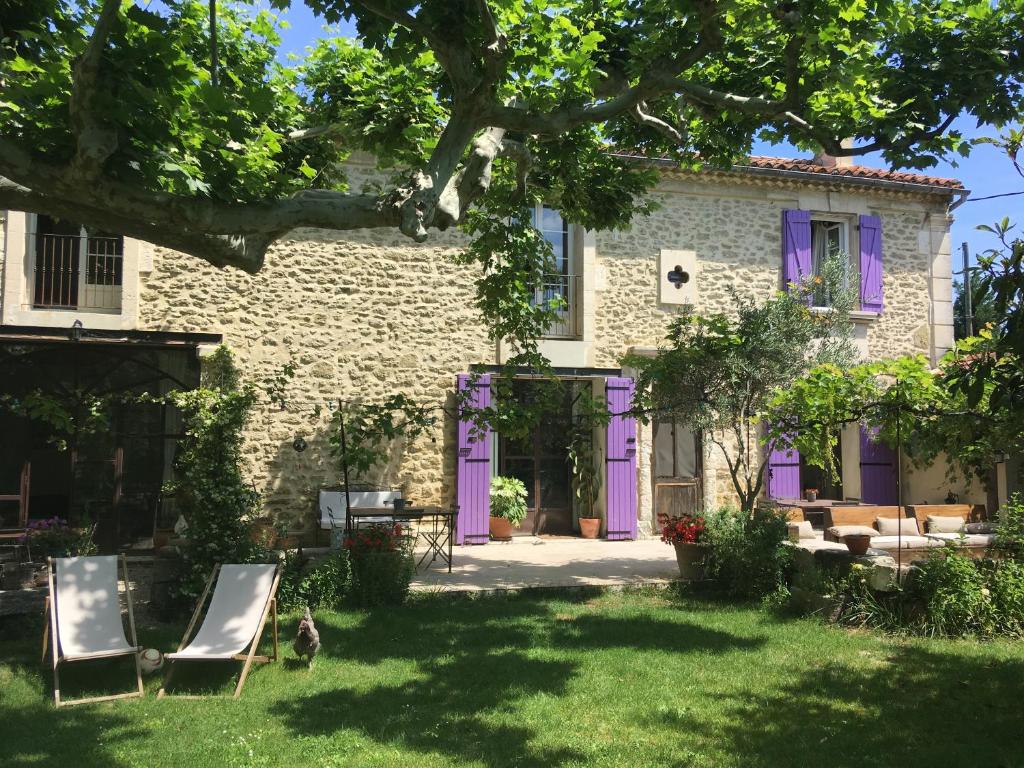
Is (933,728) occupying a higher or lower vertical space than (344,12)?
lower

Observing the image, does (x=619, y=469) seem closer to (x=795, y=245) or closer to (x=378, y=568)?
(x=795, y=245)

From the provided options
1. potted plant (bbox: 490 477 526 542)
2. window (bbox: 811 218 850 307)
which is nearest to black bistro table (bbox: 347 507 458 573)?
potted plant (bbox: 490 477 526 542)

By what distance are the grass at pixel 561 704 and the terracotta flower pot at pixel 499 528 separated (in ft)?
14.2

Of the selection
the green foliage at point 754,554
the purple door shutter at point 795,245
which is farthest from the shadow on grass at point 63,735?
the purple door shutter at point 795,245

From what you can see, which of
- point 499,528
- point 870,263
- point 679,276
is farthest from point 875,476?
point 499,528

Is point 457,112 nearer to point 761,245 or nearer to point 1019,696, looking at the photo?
point 1019,696

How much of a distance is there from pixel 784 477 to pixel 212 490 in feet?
26.5

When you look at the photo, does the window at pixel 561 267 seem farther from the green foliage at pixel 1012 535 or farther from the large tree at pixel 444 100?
the green foliage at pixel 1012 535

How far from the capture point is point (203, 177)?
354 cm

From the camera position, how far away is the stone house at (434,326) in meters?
9.75

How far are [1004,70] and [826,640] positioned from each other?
4.17m

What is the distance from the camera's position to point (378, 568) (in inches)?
273

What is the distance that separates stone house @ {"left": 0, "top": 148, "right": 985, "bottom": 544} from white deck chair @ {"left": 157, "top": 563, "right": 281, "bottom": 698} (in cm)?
335

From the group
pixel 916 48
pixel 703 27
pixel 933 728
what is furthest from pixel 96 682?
pixel 916 48
